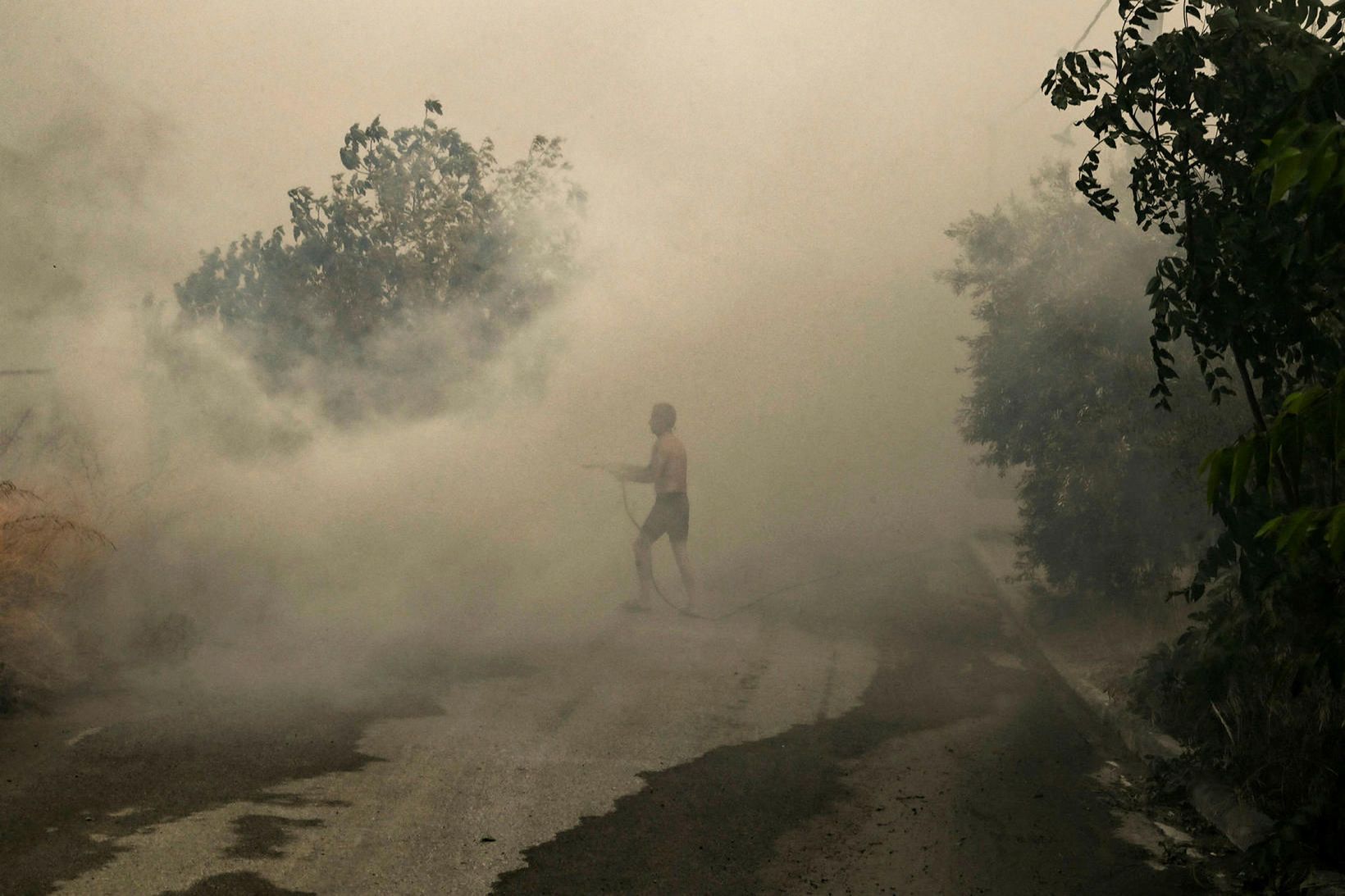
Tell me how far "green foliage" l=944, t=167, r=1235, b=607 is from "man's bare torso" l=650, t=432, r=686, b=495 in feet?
10.0

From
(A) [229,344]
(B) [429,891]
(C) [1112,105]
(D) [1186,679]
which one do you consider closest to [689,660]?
(D) [1186,679]

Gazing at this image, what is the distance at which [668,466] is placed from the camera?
38.7 ft

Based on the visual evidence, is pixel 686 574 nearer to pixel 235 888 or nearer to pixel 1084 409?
pixel 1084 409

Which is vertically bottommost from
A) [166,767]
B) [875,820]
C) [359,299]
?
[875,820]

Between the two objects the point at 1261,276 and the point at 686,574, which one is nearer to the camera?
the point at 1261,276

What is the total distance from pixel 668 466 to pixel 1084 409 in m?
3.84

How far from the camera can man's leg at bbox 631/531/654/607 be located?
446 inches

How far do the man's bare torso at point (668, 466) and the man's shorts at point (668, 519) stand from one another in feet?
0.22

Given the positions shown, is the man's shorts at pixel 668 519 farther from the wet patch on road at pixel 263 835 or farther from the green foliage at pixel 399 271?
the wet patch on road at pixel 263 835

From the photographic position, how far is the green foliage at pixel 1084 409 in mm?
9422

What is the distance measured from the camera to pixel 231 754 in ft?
19.2

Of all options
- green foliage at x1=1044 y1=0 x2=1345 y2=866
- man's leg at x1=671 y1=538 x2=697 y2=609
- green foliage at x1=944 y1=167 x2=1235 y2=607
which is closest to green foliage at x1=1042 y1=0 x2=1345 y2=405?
green foliage at x1=1044 y1=0 x2=1345 y2=866

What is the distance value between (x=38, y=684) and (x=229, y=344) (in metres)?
6.18

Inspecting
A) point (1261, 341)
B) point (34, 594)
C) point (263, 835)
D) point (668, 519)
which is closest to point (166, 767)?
point (263, 835)
